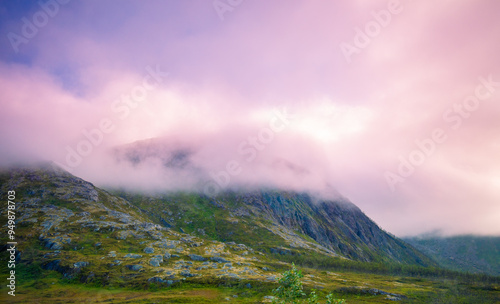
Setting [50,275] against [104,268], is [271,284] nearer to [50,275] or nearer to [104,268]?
[104,268]

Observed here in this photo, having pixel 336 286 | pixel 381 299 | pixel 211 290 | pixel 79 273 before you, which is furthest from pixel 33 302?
pixel 381 299

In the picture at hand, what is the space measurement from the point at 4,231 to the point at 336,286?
245010 millimetres

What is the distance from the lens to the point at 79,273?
14100 centimetres

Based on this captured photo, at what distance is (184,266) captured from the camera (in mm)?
172750

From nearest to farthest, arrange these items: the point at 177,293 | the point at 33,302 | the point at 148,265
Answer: the point at 33,302, the point at 177,293, the point at 148,265

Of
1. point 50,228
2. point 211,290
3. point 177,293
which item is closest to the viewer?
point 177,293

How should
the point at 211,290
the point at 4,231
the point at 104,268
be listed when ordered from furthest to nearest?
the point at 4,231
the point at 104,268
the point at 211,290

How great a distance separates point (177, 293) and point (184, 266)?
4708 cm

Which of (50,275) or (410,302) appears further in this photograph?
(410,302)

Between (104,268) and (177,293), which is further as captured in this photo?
(104,268)

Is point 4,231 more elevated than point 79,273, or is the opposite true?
point 4,231

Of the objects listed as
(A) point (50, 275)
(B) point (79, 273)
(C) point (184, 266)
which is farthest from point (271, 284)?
(A) point (50, 275)

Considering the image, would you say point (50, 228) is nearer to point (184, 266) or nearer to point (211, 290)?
point (184, 266)

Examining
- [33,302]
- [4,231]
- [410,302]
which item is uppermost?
[4,231]
